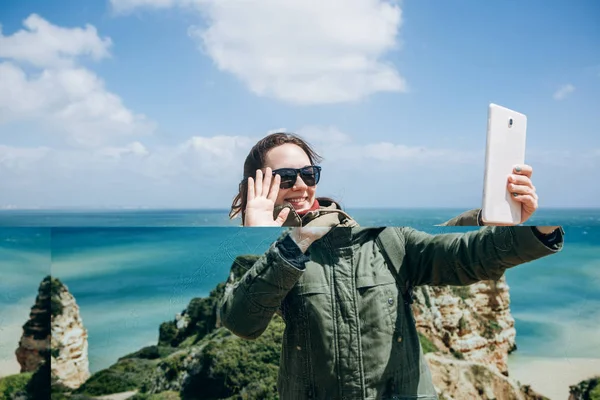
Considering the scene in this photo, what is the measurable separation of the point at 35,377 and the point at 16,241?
721mm

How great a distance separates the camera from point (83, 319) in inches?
121

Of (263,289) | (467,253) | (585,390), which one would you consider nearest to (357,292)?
(263,289)

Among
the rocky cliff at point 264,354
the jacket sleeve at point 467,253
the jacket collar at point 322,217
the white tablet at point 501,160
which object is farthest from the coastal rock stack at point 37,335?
the white tablet at point 501,160

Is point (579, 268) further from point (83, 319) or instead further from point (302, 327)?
point (83, 319)

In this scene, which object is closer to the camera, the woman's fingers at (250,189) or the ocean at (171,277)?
the ocean at (171,277)

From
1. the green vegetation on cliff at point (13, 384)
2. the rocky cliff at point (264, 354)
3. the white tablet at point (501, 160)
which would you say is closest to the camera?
the white tablet at point (501, 160)

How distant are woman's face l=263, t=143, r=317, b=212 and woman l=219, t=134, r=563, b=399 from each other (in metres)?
0.50

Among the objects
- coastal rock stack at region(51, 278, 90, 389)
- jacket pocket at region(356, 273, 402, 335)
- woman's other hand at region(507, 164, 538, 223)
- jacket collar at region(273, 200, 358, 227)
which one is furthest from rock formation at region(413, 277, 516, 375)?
coastal rock stack at region(51, 278, 90, 389)

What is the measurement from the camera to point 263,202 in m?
3.08

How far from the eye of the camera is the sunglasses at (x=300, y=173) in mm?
3316

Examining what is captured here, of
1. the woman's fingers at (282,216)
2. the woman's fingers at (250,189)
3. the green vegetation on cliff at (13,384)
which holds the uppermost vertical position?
the woman's fingers at (250,189)

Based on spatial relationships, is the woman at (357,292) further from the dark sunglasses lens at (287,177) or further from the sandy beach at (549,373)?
the dark sunglasses lens at (287,177)

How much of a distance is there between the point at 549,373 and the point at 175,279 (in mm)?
1829

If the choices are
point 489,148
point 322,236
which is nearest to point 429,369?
point 322,236
